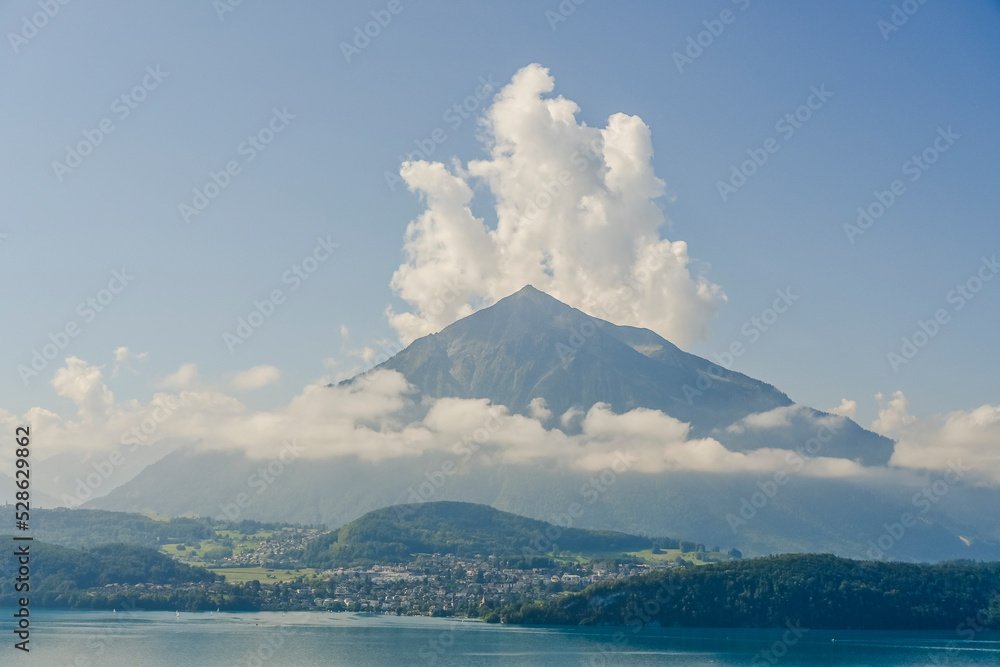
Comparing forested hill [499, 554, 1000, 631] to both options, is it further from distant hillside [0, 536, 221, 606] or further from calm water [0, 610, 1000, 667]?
distant hillside [0, 536, 221, 606]

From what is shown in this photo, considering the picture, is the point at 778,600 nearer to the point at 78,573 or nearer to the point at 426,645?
the point at 426,645

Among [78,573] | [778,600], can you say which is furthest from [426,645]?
[78,573]

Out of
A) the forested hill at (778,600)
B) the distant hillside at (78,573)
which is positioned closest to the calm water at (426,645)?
the forested hill at (778,600)

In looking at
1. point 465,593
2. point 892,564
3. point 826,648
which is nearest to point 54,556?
point 465,593

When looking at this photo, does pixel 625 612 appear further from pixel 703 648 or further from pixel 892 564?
pixel 892 564

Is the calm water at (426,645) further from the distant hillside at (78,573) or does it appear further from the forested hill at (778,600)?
the distant hillside at (78,573)

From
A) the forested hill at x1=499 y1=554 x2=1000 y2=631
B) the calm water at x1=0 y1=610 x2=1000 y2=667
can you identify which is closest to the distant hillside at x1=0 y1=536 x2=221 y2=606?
the calm water at x1=0 y1=610 x2=1000 y2=667

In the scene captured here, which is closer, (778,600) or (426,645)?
(426,645)
